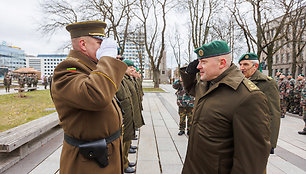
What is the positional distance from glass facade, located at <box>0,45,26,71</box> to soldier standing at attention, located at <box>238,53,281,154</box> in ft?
368

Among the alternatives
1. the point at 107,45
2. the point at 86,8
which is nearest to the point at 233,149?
the point at 107,45

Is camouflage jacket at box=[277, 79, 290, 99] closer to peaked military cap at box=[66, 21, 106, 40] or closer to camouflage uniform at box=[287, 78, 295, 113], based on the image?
camouflage uniform at box=[287, 78, 295, 113]

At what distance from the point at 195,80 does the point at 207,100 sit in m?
1.01

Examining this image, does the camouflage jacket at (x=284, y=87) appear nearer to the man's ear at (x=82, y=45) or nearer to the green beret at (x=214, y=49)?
the green beret at (x=214, y=49)

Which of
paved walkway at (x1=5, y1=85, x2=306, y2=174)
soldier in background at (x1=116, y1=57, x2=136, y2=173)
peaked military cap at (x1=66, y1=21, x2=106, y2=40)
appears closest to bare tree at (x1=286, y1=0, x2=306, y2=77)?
paved walkway at (x1=5, y1=85, x2=306, y2=174)

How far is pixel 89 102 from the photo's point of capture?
128 centimetres

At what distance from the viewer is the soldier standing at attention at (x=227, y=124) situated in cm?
→ 143

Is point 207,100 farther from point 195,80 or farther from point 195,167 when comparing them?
point 195,80

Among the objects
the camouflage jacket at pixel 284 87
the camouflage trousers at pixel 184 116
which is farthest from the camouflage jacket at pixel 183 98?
the camouflage jacket at pixel 284 87

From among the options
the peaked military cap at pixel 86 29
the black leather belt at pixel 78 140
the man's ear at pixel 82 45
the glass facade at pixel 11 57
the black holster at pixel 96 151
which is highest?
the glass facade at pixel 11 57

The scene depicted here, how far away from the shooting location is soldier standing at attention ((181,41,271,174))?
1.43m

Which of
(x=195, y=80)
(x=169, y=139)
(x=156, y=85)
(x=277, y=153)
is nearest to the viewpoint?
(x=195, y=80)

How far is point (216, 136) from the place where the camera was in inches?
62.4

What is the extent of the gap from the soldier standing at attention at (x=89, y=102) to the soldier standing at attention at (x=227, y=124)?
0.80 metres
